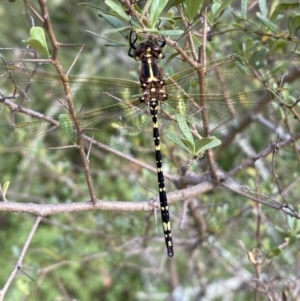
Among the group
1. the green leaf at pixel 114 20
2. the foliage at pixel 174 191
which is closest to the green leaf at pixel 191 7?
the foliage at pixel 174 191

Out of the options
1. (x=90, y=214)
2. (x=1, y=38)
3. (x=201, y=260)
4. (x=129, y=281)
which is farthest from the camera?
(x=1, y=38)

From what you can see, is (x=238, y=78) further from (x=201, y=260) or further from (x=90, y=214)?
(x=201, y=260)

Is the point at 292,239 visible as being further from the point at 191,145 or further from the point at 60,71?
the point at 60,71

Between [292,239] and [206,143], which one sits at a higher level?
[206,143]

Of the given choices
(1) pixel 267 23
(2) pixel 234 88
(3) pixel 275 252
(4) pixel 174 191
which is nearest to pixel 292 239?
(3) pixel 275 252

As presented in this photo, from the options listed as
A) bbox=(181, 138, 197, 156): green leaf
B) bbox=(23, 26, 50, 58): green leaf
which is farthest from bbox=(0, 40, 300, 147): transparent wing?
bbox=(23, 26, 50, 58): green leaf

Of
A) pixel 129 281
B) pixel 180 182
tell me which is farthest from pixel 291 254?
pixel 129 281
